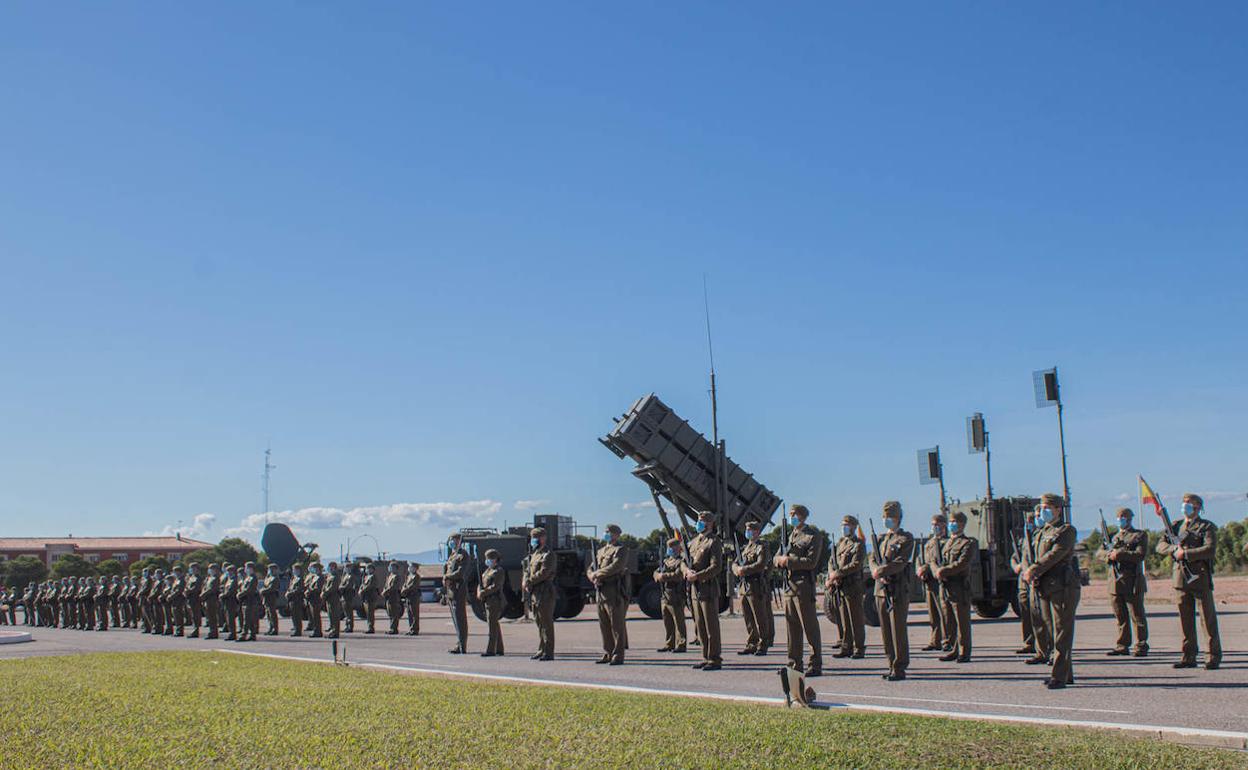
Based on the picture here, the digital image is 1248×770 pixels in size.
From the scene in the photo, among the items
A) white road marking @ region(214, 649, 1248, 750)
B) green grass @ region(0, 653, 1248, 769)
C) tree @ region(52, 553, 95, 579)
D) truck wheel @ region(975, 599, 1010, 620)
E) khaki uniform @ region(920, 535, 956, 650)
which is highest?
tree @ region(52, 553, 95, 579)

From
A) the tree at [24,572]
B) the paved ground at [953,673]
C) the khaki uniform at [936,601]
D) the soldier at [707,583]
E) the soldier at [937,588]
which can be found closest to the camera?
the paved ground at [953,673]

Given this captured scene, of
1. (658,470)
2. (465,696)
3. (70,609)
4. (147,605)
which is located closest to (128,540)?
(70,609)

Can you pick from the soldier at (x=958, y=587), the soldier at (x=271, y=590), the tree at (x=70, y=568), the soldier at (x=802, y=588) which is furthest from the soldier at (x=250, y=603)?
the tree at (x=70, y=568)

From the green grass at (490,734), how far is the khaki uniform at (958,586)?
4.49 m

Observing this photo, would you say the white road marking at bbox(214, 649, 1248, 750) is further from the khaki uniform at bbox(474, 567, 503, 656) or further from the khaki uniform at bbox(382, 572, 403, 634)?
the khaki uniform at bbox(382, 572, 403, 634)

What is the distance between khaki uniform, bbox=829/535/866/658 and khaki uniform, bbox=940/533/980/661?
3.17ft

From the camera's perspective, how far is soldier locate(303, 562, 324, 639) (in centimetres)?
2339

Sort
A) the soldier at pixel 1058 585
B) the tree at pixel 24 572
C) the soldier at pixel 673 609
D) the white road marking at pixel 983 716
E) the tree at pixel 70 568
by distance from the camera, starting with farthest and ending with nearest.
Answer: the tree at pixel 24 572 < the tree at pixel 70 568 < the soldier at pixel 673 609 < the soldier at pixel 1058 585 < the white road marking at pixel 983 716

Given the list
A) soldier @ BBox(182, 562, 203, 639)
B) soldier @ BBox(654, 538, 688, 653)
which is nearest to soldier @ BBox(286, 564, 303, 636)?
soldier @ BBox(182, 562, 203, 639)

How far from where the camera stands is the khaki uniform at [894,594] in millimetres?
10664

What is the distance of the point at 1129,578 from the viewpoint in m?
12.0

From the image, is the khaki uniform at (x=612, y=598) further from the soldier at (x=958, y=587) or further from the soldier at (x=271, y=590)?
the soldier at (x=271, y=590)

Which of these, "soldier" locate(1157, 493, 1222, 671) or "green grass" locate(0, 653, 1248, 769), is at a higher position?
"soldier" locate(1157, 493, 1222, 671)

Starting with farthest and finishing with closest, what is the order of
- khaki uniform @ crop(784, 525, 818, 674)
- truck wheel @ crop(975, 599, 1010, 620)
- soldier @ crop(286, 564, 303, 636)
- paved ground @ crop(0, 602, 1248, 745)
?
soldier @ crop(286, 564, 303, 636), truck wheel @ crop(975, 599, 1010, 620), khaki uniform @ crop(784, 525, 818, 674), paved ground @ crop(0, 602, 1248, 745)
